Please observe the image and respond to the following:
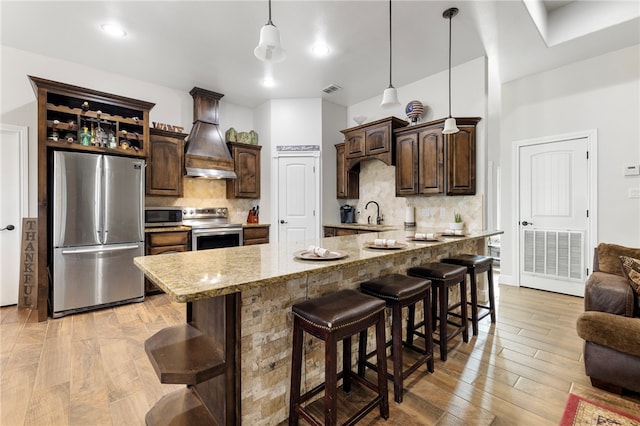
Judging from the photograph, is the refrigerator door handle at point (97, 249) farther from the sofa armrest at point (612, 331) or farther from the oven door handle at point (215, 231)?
the sofa armrest at point (612, 331)

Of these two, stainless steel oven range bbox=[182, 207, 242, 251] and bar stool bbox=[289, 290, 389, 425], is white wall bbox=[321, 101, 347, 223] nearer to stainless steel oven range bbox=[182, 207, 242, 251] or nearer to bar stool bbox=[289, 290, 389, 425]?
stainless steel oven range bbox=[182, 207, 242, 251]

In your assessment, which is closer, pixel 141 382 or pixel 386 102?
pixel 141 382

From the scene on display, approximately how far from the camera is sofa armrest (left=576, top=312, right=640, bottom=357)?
1751 millimetres

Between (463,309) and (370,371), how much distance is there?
104cm

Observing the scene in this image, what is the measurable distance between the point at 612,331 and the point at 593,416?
0.53m

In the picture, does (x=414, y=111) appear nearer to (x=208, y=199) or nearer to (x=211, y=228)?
(x=211, y=228)

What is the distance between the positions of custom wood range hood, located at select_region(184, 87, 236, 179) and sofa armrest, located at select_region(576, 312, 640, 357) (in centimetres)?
456

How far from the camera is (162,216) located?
4.21 metres

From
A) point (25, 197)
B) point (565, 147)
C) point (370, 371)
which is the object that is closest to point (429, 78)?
point (565, 147)

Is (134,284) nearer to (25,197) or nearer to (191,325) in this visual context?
(25,197)

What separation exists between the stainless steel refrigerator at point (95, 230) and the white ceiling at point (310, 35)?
4.46ft

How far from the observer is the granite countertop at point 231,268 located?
114 cm

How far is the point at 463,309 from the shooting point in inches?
101

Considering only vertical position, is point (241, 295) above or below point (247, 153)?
below
